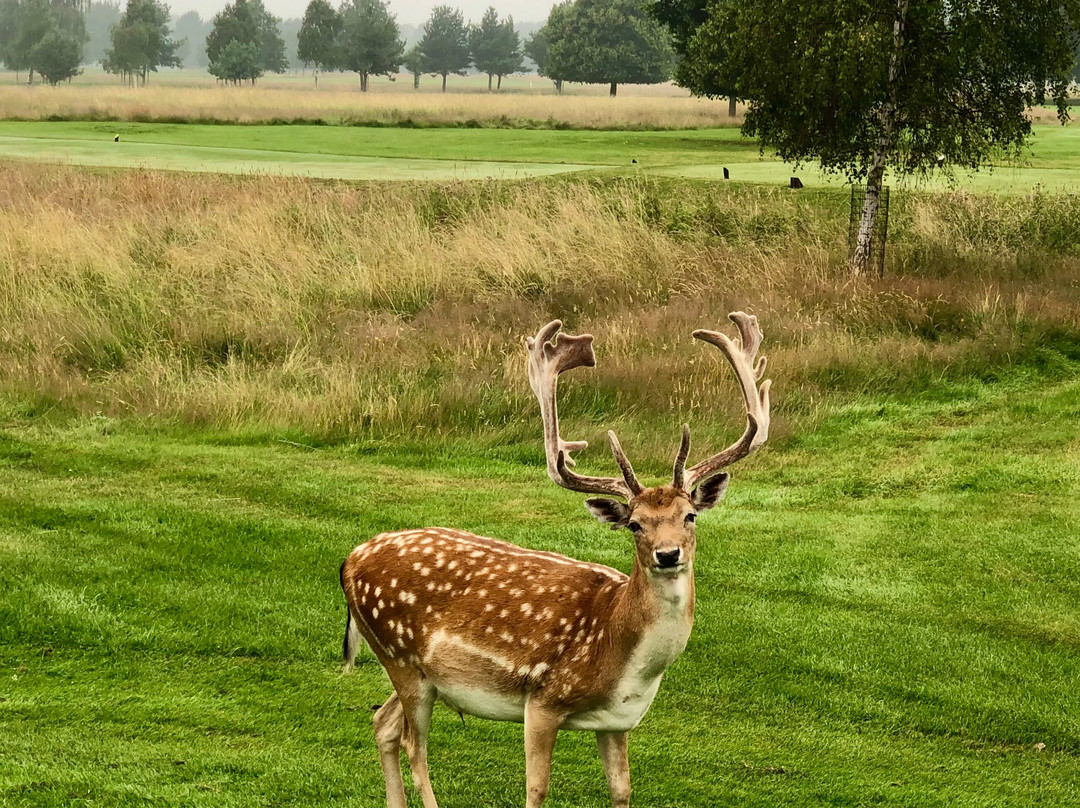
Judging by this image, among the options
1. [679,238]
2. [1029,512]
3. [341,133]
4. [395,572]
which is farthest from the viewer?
[341,133]

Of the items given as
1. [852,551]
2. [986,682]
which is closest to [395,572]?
[986,682]

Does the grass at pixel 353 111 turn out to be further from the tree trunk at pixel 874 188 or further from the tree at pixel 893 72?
the tree trunk at pixel 874 188

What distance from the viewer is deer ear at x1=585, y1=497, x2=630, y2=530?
5.02 m

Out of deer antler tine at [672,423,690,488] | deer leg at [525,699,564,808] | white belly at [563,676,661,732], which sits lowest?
deer leg at [525,699,564,808]

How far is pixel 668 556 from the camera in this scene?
185 inches

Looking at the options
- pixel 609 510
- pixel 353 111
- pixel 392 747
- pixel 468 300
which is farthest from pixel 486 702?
pixel 353 111

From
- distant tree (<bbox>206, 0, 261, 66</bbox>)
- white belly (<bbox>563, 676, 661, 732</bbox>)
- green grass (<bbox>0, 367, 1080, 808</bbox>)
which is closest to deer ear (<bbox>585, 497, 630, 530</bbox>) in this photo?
white belly (<bbox>563, 676, 661, 732</bbox>)

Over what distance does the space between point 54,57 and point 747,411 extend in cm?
12103

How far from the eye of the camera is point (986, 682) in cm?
808

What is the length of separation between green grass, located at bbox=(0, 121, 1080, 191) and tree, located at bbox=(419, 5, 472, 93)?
96.1 metres

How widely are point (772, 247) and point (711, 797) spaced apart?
15.3m

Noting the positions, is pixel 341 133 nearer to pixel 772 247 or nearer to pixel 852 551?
pixel 772 247

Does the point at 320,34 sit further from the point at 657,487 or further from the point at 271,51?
the point at 657,487

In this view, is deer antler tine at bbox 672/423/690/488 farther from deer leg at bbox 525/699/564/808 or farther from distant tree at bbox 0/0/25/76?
distant tree at bbox 0/0/25/76
